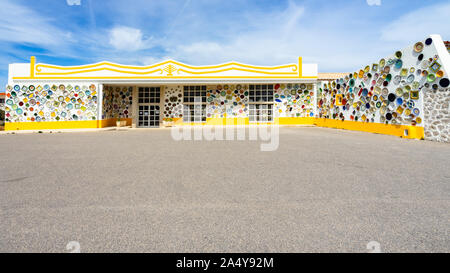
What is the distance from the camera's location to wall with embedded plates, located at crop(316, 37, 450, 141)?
8469 mm

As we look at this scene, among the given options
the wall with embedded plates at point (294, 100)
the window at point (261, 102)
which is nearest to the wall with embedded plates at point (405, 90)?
the wall with embedded plates at point (294, 100)

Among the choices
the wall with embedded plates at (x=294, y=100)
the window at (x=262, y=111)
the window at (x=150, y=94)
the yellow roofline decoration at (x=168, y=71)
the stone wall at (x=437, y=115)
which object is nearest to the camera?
the stone wall at (x=437, y=115)

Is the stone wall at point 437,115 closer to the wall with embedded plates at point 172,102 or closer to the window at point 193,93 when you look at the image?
the window at point 193,93

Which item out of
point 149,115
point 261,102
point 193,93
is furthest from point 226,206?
point 149,115

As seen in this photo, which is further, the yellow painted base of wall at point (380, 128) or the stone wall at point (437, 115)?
the yellow painted base of wall at point (380, 128)

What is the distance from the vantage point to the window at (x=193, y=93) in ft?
61.8

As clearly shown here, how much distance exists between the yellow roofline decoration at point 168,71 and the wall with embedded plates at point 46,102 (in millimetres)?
1356

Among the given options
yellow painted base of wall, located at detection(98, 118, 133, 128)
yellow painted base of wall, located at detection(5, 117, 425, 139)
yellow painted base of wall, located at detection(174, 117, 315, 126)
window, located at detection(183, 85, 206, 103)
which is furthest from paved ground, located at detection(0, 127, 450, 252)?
window, located at detection(183, 85, 206, 103)

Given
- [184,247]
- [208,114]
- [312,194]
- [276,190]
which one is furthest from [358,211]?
[208,114]

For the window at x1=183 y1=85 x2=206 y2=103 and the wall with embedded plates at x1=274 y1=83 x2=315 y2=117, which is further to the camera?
the window at x1=183 y1=85 x2=206 y2=103

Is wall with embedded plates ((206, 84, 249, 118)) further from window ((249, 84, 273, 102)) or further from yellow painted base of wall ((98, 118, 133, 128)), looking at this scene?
yellow painted base of wall ((98, 118, 133, 128))

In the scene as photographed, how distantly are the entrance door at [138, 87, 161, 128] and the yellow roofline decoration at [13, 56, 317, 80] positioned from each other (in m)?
1.74

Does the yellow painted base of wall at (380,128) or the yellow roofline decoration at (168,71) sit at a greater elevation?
the yellow roofline decoration at (168,71)
